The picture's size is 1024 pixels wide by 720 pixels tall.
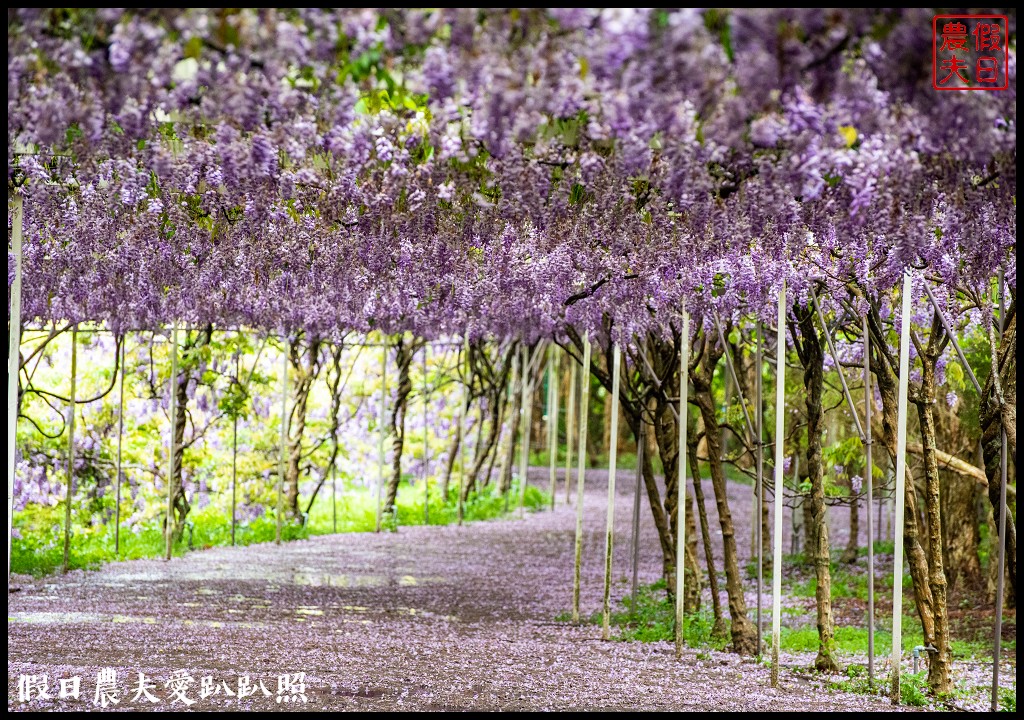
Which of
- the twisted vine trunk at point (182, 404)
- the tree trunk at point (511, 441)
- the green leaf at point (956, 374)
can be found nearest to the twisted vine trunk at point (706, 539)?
the green leaf at point (956, 374)

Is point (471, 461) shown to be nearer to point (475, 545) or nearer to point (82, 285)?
point (475, 545)

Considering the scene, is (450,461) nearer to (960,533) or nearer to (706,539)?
(960,533)

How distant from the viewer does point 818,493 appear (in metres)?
5.94

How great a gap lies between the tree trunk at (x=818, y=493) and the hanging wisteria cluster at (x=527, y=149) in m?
0.34

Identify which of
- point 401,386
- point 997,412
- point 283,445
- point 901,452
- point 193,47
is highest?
point 193,47

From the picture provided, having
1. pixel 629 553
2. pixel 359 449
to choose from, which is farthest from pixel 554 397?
pixel 629 553

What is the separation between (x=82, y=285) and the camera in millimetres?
8344

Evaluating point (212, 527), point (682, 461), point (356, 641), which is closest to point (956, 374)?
point (682, 461)

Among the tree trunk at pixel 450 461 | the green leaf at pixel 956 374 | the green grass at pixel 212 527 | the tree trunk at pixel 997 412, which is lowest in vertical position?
the green grass at pixel 212 527

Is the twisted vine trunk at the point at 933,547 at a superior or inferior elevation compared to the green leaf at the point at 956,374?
inferior

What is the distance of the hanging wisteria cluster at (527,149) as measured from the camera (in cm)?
325

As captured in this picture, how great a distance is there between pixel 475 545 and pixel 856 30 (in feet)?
29.8

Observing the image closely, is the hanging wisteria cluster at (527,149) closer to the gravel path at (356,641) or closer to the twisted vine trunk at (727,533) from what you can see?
the twisted vine trunk at (727,533)

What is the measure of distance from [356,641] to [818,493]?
2.51m
